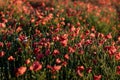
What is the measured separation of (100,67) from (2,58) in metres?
1.35

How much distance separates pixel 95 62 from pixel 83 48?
545 mm

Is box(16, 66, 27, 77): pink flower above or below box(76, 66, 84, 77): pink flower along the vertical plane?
above

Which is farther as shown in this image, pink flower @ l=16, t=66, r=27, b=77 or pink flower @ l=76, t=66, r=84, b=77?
pink flower @ l=76, t=66, r=84, b=77

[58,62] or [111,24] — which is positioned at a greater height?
[58,62]

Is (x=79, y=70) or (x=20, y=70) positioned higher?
(x=20, y=70)

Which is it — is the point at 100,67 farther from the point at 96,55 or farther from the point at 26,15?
the point at 26,15

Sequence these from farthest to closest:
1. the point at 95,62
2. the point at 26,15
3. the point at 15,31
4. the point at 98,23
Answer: the point at 98,23, the point at 26,15, the point at 15,31, the point at 95,62

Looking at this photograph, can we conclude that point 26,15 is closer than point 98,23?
Yes

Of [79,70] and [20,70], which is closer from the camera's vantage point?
[20,70]

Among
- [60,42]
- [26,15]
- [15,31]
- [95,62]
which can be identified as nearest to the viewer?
[95,62]

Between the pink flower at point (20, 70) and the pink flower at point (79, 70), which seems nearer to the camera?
the pink flower at point (20, 70)

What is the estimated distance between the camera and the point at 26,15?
709 centimetres

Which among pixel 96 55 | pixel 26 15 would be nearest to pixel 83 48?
pixel 96 55

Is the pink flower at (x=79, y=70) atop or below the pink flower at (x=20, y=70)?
below
